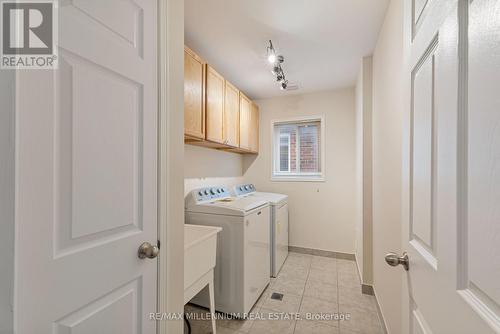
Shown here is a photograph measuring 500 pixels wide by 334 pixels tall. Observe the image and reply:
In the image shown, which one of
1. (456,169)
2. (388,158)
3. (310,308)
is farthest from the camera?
(310,308)

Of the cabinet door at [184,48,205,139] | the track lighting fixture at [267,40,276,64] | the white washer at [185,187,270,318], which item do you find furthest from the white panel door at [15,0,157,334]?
the track lighting fixture at [267,40,276,64]

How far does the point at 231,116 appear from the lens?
8.21ft

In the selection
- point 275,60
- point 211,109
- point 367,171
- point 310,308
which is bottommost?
point 310,308

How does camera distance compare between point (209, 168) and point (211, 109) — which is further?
point (209, 168)

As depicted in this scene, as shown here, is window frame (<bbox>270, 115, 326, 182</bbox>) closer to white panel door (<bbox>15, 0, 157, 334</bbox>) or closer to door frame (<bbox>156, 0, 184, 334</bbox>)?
door frame (<bbox>156, 0, 184, 334</bbox>)

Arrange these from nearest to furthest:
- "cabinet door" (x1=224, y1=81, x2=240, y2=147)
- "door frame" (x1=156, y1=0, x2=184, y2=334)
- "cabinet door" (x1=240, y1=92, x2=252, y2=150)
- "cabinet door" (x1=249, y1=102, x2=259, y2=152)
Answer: "door frame" (x1=156, y1=0, x2=184, y2=334) < "cabinet door" (x1=224, y1=81, x2=240, y2=147) < "cabinet door" (x1=240, y1=92, x2=252, y2=150) < "cabinet door" (x1=249, y1=102, x2=259, y2=152)

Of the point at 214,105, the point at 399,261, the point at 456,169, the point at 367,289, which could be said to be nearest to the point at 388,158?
the point at 399,261

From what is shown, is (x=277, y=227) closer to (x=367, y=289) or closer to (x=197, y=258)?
(x=367, y=289)

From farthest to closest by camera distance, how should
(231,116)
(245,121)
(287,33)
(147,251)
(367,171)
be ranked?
(245,121)
(231,116)
(367,171)
(287,33)
(147,251)

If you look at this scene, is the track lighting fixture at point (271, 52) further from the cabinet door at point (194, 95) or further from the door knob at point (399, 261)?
the door knob at point (399, 261)

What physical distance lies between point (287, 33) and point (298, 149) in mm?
1860

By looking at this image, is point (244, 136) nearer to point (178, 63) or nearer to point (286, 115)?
point (286, 115)

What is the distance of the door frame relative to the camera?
97 cm

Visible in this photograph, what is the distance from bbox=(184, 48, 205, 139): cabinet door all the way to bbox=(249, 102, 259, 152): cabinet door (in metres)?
1.27
